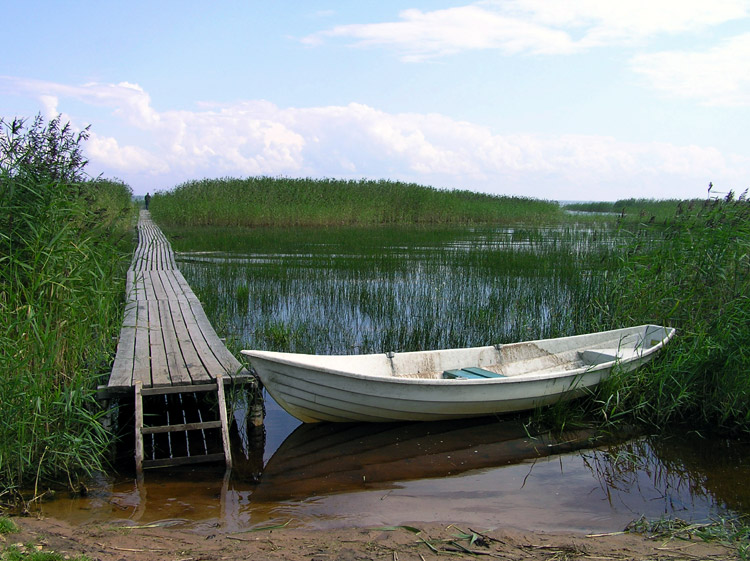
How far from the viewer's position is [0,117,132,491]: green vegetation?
12.5 ft

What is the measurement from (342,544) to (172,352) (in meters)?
2.97

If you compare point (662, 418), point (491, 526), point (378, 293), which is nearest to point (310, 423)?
point (491, 526)

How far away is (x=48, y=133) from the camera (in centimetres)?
540

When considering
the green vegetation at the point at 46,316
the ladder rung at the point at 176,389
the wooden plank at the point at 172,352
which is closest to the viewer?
the green vegetation at the point at 46,316

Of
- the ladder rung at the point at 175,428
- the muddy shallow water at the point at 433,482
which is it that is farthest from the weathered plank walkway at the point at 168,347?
the muddy shallow water at the point at 433,482

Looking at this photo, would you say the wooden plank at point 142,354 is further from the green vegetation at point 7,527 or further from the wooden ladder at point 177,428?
the green vegetation at point 7,527

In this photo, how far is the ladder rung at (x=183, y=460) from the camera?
440cm

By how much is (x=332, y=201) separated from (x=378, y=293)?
1694 cm

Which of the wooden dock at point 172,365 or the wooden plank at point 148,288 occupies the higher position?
the wooden plank at point 148,288

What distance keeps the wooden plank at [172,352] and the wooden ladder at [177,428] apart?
132 mm

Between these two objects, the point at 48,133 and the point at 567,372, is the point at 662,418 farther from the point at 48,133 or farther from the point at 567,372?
the point at 48,133

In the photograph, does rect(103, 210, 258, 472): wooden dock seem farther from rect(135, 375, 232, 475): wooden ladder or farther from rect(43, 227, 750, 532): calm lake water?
rect(43, 227, 750, 532): calm lake water

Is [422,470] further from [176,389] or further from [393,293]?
[393,293]

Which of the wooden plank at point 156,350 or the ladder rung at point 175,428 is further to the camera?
the wooden plank at point 156,350
